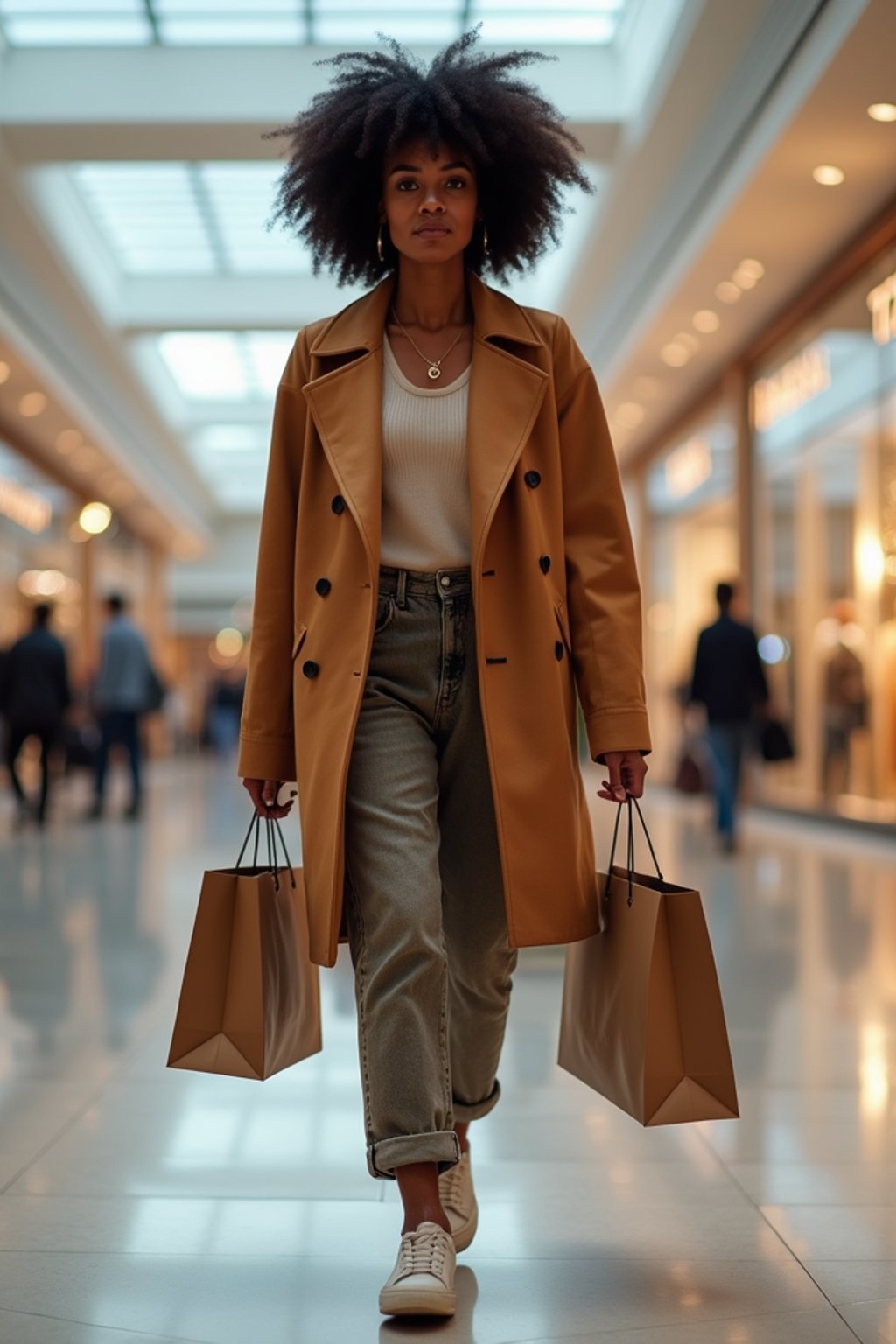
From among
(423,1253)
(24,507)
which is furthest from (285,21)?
(24,507)

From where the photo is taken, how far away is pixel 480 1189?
2885mm

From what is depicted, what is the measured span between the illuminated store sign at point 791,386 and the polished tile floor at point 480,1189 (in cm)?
920

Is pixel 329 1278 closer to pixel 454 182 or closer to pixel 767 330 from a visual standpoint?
pixel 454 182

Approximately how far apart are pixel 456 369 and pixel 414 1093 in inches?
48.7

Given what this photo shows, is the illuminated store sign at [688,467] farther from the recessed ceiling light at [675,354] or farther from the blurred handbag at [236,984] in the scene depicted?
the blurred handbag at [236,984]

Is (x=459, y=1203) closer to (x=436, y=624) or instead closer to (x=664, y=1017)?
(x=664, y=1017)

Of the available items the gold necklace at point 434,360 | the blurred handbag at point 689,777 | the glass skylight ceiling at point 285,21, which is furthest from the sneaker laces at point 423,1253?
the blurred handbag at point 689,777

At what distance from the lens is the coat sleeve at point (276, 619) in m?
2.67

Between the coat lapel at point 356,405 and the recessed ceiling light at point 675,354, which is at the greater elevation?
the recessed ceiling light at point 675,354

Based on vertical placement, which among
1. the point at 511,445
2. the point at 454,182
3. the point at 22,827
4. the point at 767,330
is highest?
the point at 767,330

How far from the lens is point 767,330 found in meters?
15.3

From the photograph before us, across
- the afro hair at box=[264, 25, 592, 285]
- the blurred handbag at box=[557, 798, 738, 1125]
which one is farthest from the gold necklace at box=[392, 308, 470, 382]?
the blurred handbag at box=[557, 798, 738, 1125]

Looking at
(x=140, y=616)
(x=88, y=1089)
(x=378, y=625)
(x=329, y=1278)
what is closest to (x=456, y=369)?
(x=378, y=625)

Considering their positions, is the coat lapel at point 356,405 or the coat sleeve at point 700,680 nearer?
the coat lapel at point 356,405
